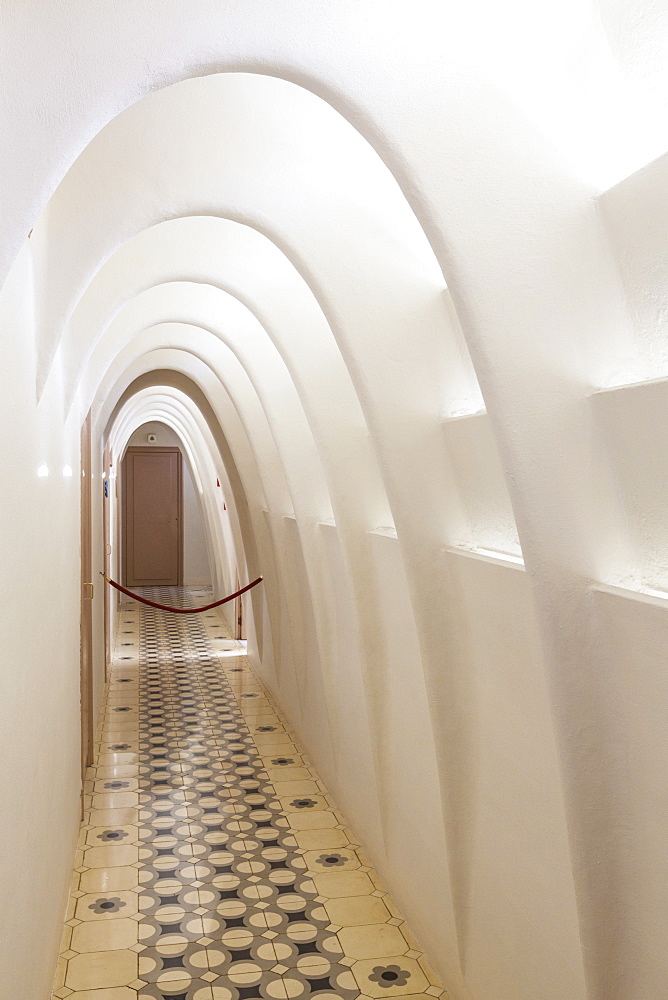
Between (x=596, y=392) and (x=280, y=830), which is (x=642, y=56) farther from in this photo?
(x=280, y=830)

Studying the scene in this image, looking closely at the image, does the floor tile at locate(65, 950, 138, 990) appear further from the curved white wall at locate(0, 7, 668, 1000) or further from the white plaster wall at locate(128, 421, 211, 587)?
the white plaster wall at locate(128, 421, 211, 587)

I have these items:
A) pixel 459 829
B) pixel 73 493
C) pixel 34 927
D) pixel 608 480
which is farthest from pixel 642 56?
pixel 73 493

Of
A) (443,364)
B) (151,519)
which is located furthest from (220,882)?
(151,519)

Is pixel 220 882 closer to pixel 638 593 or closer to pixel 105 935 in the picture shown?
pixel 105 935

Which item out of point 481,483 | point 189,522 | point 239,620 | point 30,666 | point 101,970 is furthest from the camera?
point 189,522

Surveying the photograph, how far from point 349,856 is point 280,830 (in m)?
0.58

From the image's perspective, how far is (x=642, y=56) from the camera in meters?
2.11

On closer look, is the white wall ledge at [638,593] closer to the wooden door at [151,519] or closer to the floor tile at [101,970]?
the floor tile at [101,970]

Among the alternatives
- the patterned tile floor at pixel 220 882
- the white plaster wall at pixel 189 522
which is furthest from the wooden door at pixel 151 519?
the patterned tile floor at pixel 220 882

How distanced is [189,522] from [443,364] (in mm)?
15703

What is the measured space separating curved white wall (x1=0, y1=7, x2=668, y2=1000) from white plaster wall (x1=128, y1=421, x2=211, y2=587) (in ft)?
45.1

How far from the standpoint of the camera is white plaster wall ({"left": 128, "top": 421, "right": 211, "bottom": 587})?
1880 centimetres

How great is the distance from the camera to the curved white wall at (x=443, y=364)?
2.17 metres

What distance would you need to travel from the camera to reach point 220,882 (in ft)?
15.7
